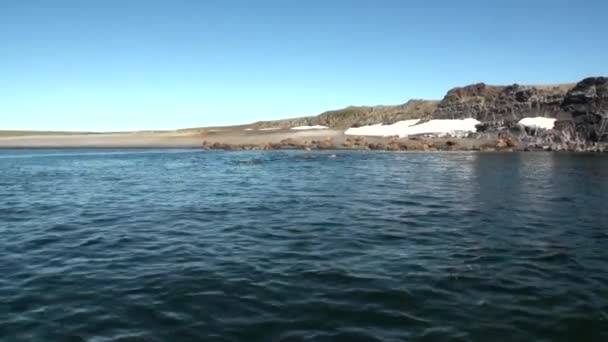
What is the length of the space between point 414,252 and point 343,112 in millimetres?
105269

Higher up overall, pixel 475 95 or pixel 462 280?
pixel 475 95

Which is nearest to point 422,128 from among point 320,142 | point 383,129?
point 383,129

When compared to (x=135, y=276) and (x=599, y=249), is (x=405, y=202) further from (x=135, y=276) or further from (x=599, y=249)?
(x=135, y=276)

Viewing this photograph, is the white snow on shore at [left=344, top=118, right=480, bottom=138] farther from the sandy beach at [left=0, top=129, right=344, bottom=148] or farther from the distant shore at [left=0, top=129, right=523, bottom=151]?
the sandy beach at [left=0, top=129, right=344, bottom=148]

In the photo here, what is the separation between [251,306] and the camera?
778 cm

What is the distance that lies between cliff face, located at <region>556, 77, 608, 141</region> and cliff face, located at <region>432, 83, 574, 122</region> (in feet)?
9.03

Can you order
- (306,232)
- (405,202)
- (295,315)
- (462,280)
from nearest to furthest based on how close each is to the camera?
(295,315)
(462,280)
(306,232)
(405,202)

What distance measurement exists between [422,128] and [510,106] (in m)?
11.0

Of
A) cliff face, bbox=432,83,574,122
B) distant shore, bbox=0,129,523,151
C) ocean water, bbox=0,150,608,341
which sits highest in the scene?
cliff face, bbox=432,83,574,122

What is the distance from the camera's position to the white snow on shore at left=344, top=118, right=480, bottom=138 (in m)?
59.8

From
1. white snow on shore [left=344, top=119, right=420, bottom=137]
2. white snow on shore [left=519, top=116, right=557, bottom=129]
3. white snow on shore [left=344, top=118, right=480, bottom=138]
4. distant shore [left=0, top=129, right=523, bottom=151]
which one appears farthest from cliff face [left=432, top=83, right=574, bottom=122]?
distant shore [left=0, top=129, right=523, bottom=151]

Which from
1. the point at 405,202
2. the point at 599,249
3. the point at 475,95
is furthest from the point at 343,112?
the point at 599,249

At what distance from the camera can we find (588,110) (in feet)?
158

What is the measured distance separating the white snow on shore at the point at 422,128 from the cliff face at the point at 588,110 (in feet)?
34.9
